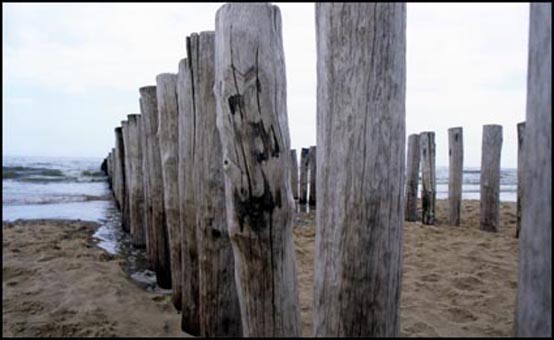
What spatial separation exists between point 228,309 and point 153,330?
64cm

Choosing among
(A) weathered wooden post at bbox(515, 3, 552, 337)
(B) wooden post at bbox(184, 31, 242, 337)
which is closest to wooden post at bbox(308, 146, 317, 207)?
(B) wooden post at bbox(184, 31, 242, 337)

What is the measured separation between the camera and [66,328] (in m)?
2.92

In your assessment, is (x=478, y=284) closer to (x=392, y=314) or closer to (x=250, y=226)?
(x=392, y=314)

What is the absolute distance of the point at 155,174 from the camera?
4.70m

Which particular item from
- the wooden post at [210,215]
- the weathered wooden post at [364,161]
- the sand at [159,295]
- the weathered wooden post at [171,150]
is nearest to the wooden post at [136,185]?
the sand at [159,295]

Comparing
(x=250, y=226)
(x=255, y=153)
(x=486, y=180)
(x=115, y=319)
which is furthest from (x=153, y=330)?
(x=486, y=180)

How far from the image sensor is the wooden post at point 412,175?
847cm

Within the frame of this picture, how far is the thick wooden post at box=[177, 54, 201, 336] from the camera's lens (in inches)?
116

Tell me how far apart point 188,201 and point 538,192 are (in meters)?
2.25

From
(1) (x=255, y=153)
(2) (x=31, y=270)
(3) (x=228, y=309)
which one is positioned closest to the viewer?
(1) (x=255, y=153)

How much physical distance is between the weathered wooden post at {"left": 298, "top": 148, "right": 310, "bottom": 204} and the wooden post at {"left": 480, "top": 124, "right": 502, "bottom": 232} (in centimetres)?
645

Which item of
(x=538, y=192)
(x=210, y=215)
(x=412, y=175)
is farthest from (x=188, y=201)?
(x=412, y=175)

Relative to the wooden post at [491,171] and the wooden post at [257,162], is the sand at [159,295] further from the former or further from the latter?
the wooden post at [257,162]

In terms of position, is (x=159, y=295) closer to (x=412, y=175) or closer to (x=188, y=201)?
(x=188, y=201)
